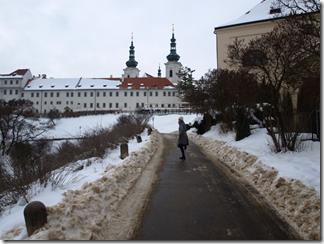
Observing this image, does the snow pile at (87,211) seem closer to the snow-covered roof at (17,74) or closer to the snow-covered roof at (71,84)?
the snow-covered roof at (71,84)

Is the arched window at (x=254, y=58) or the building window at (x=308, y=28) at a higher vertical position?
the building window at (x=308, y=28)

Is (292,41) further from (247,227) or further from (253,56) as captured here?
(247,227)

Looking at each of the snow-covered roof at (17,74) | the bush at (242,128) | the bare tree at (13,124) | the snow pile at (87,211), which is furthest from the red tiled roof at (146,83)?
the snow pile at (87,211)

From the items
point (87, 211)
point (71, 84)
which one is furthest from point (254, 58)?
point (71, 84)

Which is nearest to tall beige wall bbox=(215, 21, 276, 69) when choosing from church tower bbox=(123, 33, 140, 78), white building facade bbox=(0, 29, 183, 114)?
white building facade bbox=(0, 29, 183, 114)

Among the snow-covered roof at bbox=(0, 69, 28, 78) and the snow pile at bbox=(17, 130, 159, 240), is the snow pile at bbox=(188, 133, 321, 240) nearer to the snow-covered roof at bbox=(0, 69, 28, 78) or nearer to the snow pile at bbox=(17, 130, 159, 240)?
the snow pile at bbox=(17, 130, 159, 240)

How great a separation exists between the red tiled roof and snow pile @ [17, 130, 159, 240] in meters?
71.6

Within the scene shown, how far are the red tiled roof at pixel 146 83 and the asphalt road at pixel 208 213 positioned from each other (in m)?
70.8

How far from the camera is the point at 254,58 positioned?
9289mm

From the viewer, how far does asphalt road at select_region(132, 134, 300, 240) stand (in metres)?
3.79

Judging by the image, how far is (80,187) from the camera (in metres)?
5.27

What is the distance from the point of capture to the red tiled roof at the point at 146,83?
7662 cm

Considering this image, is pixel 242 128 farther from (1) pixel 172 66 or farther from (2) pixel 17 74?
(2) pixel 17 74

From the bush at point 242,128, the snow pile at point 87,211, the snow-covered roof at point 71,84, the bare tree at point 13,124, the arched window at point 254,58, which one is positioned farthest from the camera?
the snow-covered roof at point 71,84
